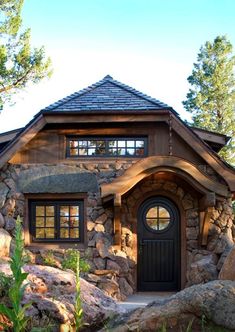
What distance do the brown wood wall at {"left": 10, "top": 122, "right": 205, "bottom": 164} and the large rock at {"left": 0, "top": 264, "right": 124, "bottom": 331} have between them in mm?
5752

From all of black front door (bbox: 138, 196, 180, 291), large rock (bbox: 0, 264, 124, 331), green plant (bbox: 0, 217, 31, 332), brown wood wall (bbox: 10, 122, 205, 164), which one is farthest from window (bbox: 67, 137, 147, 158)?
green plant (bbox: 0, 217, 31, 332)

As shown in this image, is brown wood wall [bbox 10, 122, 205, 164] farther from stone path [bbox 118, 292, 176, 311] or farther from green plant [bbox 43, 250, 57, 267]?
stone path [bbox 118, 292, 176, 311]

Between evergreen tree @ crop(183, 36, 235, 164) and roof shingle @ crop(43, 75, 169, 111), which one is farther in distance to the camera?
evergreen tree @ crop(183, 36, 235, 164)

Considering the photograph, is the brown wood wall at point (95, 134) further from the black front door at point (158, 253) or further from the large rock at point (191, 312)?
the large rock at point (191, 312)

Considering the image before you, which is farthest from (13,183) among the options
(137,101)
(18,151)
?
(137,101)

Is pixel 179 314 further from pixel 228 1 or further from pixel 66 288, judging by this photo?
pixel 228 1

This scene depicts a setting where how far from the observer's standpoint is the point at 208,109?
21.0 m

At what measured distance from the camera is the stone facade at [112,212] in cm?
1030

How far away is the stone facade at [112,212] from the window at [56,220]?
323mm

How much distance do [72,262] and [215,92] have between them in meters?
13.9

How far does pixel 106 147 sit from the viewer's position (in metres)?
11.1

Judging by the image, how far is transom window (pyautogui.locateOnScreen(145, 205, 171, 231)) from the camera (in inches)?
427

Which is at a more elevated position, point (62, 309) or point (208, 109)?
point (208, 109)

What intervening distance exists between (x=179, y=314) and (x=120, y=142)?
7.21 m
